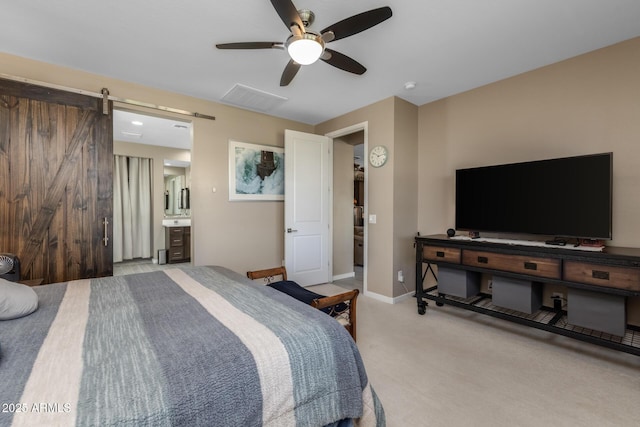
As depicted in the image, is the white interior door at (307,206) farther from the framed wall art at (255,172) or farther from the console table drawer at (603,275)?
the console table drawer at (603,275)

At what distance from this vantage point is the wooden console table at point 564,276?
6.62 ft

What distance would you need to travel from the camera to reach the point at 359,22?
175cm

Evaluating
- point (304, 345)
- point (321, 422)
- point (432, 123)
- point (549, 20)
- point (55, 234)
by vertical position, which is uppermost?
point (549, 20)

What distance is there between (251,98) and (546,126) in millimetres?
3259

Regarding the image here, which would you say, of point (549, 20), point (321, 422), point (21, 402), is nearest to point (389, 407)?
point (321, 422)

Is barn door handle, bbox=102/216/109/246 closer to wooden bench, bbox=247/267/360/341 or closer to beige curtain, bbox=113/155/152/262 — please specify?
wooden bench, bbox=247/267/360/341

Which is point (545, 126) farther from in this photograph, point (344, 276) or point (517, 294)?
point (344, 276)

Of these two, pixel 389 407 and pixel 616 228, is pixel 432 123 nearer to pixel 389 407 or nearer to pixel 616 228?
pixel 616 228

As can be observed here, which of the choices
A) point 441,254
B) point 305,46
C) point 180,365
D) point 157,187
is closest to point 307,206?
point 441,254

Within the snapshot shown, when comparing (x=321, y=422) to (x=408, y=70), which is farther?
(x=408, y=70)

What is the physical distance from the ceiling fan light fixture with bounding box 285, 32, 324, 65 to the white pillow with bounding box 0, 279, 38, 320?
78.2 inches

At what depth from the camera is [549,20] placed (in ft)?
6.96

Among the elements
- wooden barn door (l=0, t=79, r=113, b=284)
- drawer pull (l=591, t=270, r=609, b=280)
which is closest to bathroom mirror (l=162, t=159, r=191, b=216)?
wooden barn door (l=0, t=79, r=113, b=284)

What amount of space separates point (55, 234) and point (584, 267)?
15.0 ft
